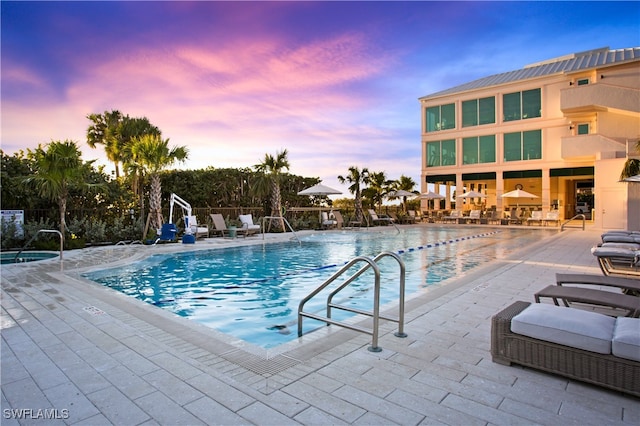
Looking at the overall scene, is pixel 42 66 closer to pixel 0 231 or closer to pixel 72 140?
pixel 72 140

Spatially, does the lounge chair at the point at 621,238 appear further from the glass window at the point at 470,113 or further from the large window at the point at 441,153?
the glass window at the point at 470,113

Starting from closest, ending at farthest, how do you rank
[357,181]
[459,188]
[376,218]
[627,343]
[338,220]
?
[627,343]
[338,220]
[357,181]
[376,218]
[459,188]

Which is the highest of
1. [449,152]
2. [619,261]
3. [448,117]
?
[448,117]

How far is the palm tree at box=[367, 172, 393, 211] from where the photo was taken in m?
26.5

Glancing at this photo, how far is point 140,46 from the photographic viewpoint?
11.8m

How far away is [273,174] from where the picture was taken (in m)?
18.1

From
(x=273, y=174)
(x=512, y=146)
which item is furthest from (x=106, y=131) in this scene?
(x=512, y=146)

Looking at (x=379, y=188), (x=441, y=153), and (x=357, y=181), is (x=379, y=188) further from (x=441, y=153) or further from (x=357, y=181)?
(x=441, y=153)

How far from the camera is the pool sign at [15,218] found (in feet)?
37.0

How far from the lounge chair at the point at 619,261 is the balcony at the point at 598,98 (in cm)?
2097

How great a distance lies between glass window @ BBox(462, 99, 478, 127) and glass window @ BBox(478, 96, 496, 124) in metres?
0.30

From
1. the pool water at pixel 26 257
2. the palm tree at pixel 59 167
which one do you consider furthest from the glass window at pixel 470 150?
the pool water at pixel 26 257

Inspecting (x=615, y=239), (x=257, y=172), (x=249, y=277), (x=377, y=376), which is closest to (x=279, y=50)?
(x=257, y=172)

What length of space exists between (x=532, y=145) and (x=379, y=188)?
11.6 metres
